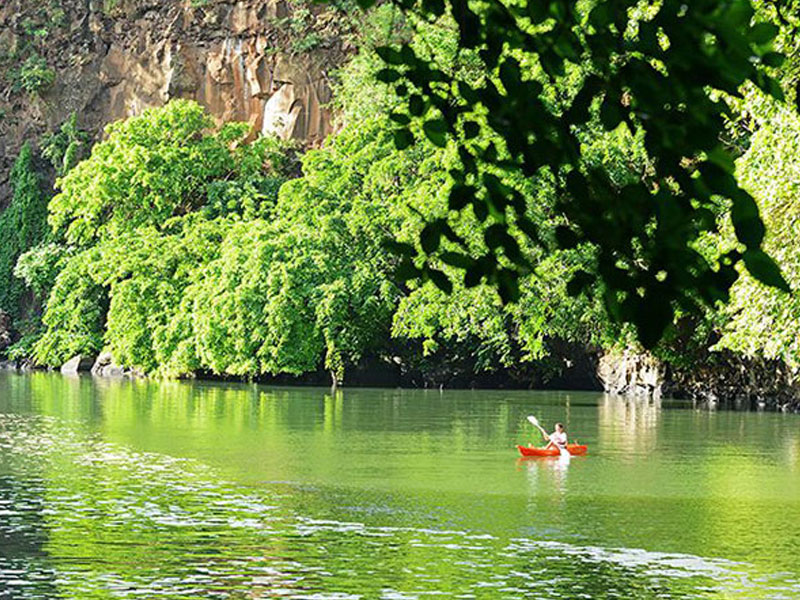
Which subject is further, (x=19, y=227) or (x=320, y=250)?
(x=19, y=227)

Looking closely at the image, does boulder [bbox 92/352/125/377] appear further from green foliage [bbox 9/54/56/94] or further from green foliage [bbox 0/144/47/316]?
green foliage [bbox 9/54/56/94]

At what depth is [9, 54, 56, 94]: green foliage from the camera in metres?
76.5

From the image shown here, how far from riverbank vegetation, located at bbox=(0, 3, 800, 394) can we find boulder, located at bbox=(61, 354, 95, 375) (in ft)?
1.46

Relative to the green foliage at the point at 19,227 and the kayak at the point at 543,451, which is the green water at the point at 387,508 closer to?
the kayak at the point at 543,451

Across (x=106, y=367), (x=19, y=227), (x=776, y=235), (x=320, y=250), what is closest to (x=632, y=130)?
(x=776, y=235)

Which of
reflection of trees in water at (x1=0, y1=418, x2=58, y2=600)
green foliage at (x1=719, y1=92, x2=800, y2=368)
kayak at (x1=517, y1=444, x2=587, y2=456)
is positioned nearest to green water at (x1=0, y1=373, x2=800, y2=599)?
A: reflection of trees in water at (x1=0, y1=418, x2=58, y2=600)

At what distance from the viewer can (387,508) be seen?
20.1 metres

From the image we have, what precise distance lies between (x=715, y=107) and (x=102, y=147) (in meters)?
62.7

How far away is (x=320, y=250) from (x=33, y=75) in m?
29.9

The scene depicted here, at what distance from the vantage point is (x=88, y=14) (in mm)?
77438

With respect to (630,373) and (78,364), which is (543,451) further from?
(78,364)

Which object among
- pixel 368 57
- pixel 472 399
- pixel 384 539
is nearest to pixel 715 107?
pixel 384 539

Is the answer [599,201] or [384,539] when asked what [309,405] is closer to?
[384,539]

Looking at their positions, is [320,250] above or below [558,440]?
above
